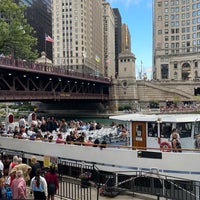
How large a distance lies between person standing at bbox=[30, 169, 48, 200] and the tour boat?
435cm

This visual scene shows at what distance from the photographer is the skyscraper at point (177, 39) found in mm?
126250

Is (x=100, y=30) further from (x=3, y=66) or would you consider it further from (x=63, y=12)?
(x=3, y=66)

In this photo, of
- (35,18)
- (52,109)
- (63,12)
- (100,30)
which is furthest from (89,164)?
(100,30)

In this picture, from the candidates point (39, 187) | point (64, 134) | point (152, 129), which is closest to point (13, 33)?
point (64, 134)

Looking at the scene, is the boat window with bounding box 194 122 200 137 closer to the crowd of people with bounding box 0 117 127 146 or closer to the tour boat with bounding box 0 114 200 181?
the tour boat with bounding box 0 114 200 181

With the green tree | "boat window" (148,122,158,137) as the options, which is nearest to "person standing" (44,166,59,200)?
"boat window" (148,122,158,137)

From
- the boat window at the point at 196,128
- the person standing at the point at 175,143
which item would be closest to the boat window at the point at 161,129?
the person standing at the point at 175,143

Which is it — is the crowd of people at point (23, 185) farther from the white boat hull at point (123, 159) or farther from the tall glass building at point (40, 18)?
the tall glass building at point (40, 18)

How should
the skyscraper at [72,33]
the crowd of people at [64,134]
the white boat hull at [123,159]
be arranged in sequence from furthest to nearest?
the skyscraper at [72,33]
the crowd of people at [64,134]
the white boat hull at [123,159]

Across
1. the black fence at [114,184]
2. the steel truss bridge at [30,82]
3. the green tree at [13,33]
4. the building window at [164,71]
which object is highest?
the building window at [164,71]

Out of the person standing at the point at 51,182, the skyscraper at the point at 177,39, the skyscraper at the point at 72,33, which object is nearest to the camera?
the person standing at the point at 51,182

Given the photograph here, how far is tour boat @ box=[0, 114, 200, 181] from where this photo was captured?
38.9 feet

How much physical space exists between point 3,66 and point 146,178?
90.4ft

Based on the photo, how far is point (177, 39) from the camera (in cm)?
13225
